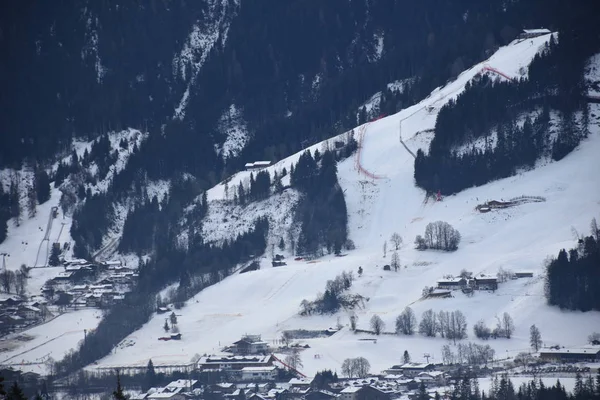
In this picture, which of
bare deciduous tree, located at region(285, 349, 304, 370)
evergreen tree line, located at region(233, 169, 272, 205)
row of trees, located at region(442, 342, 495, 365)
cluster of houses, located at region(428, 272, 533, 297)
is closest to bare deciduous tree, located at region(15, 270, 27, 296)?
evergreen tree line, located at region(233, 169, 272, 205)

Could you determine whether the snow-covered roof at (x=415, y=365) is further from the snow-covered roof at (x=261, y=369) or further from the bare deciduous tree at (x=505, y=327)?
the snow-covered roof at (x=261, y=369)

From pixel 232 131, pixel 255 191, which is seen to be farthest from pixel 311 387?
pixel 232 131

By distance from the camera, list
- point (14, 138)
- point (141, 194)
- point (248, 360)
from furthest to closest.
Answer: point (14, 138) < point (141, 194) < point (248, 360)

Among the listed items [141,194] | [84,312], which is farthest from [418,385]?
[141,194]

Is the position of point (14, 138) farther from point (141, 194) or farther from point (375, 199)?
point (375, 199)

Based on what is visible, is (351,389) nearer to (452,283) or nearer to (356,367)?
(356,367)

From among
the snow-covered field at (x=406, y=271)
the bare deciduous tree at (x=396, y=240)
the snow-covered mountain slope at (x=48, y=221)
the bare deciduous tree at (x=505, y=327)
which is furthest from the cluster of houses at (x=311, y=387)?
the snow-covered mountain slope at (x=48, y=221)
